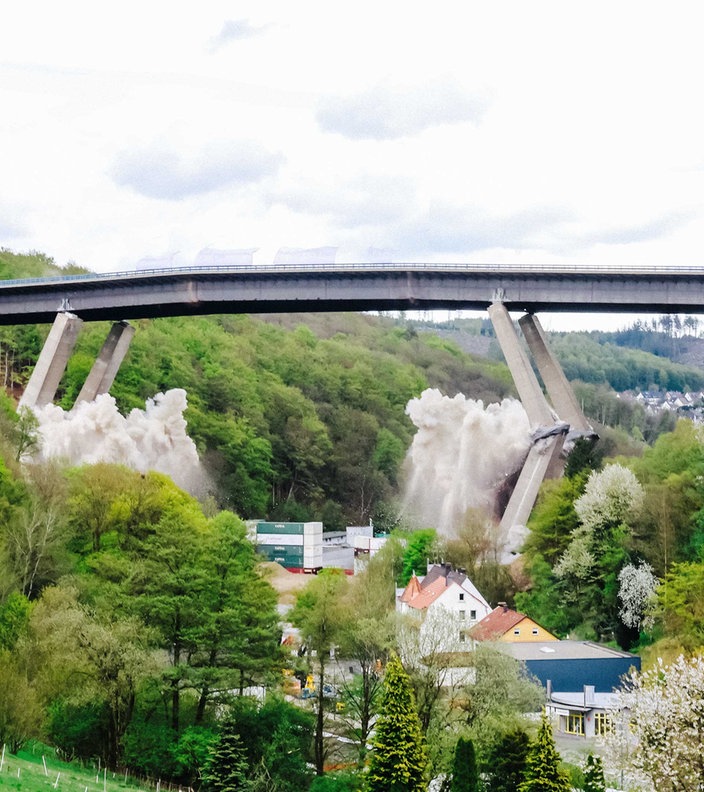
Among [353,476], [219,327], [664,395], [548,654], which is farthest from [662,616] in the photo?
[664,395]

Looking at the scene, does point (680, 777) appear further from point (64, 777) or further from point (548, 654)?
point (548, 654)

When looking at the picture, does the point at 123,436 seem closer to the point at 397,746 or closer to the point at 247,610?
the point at 247,610

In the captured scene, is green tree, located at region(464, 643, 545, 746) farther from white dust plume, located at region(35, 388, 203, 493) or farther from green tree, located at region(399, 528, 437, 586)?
white dust plume, located at region(35, 388, 203, 493)

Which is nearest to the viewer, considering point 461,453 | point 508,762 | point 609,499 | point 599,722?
point 508,762

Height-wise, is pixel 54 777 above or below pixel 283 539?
below

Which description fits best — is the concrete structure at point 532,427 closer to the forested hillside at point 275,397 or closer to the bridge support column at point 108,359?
the bridge support column at point 108,359

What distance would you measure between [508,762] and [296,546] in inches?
1749

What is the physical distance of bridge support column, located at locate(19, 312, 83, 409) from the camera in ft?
199

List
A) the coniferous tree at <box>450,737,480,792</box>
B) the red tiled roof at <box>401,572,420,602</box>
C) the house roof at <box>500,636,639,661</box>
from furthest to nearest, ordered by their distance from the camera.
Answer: the red tiled roof at <box>401,572,420,602</box> → the house roof at <box>500,636,639,661</box> → the coniferous tree at <box>450,737,480,792</box>

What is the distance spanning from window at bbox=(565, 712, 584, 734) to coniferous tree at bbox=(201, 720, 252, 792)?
37.1ft

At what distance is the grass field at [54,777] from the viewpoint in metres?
26.4

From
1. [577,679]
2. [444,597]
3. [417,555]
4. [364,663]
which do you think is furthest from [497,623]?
[417,555]

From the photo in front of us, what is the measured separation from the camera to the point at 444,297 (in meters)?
55.6

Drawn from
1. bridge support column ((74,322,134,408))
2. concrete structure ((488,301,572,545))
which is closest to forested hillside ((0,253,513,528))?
bridge support column ((74,322,134,408))
